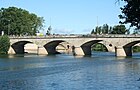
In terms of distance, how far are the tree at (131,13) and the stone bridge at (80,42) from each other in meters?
63.7

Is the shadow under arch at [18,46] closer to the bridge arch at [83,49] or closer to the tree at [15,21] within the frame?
the tree at [15,21]

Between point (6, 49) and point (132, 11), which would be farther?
point (6, 49)

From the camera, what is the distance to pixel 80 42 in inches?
3743

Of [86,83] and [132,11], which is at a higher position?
[132,11]

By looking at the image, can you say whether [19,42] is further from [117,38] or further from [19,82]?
[19,82]

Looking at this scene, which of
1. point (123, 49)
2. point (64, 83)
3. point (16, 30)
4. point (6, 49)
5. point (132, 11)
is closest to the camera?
point (132, 11)

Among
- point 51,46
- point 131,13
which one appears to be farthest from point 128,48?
point 131,13

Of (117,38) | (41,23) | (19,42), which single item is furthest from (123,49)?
(41,23)

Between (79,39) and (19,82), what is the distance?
206 ft

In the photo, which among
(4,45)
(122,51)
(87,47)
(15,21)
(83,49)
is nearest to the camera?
(122,51)

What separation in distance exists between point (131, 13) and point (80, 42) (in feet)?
241

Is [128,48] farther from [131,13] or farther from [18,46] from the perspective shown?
[131,13]

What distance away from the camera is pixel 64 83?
32.3m

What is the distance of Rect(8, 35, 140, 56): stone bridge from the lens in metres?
88.2
